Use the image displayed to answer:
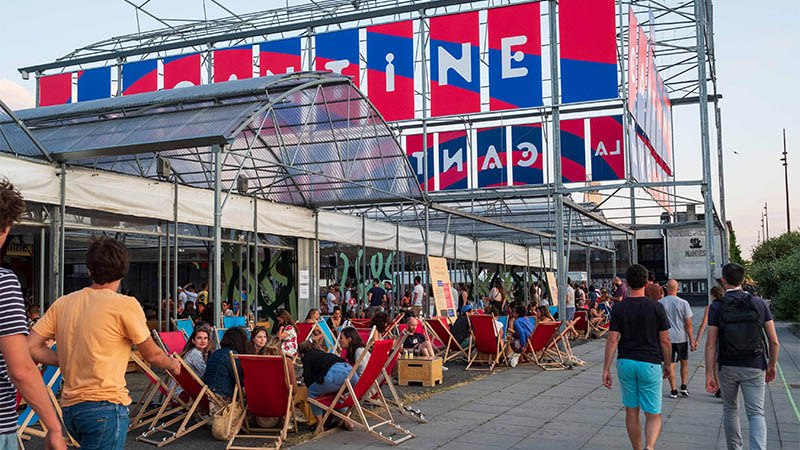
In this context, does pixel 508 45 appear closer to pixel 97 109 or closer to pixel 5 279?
pixel 97 109

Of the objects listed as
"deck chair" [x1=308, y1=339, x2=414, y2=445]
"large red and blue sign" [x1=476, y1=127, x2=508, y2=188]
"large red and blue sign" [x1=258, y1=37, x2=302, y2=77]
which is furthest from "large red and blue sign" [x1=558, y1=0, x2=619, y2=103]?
"deck chair" [x1=308, y1=339, x2=414, y2=445]

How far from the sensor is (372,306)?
58.8 feet

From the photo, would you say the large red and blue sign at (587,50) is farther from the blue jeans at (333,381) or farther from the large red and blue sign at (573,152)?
the blue jeans at (333,381)

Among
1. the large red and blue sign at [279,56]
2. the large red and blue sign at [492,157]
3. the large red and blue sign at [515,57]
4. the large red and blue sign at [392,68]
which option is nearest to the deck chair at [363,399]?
the large red and blue sign at [515,57]

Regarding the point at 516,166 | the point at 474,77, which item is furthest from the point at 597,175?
the point at 474,77

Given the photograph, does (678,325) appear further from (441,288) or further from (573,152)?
(573,152)

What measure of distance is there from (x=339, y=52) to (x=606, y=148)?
9.16 meters

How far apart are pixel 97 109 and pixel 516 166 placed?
14613mm

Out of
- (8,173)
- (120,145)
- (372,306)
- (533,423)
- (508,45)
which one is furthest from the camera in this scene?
(508,45)

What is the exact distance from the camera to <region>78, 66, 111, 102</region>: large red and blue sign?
27.0 metres

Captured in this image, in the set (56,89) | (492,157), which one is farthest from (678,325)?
(56,89)

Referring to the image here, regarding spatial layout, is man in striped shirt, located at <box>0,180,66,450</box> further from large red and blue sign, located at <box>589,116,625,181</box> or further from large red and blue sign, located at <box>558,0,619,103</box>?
large red and blue sign, located at <box>589,116,625,181</box>

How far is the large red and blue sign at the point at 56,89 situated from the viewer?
2736cm

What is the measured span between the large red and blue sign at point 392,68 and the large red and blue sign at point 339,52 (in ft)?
1.69
